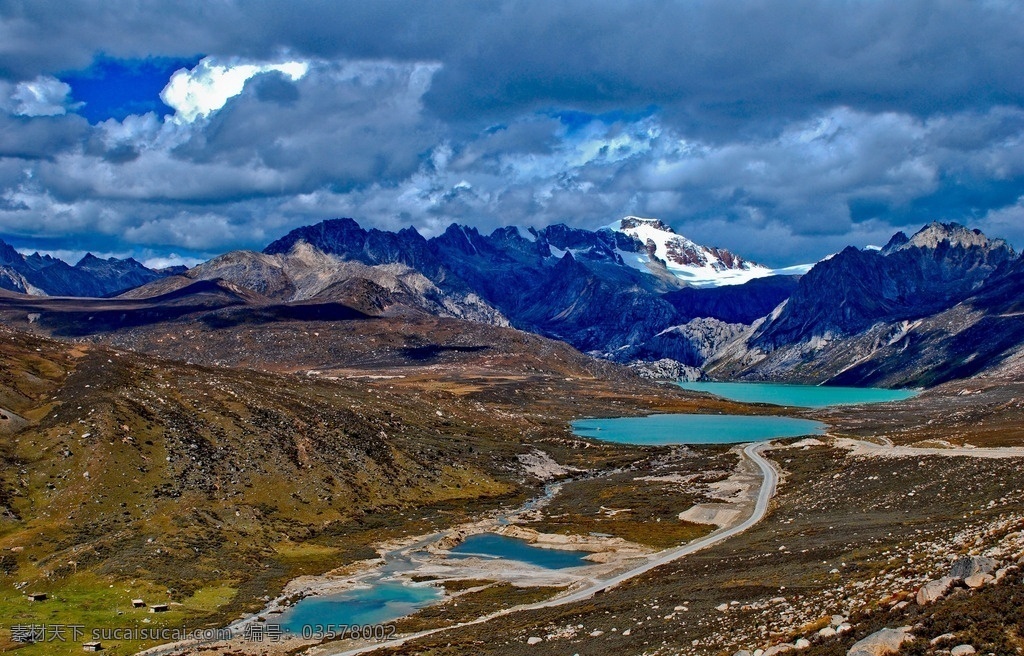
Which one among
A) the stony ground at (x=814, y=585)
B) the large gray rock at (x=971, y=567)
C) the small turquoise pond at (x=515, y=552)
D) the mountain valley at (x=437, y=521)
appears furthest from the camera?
the small turquoise pond at (x=515, y=552)

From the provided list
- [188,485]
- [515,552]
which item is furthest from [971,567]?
[188,485]

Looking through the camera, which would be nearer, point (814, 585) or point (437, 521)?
point (814, 585)

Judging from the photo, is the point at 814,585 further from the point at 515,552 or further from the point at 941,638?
the point at 515,552

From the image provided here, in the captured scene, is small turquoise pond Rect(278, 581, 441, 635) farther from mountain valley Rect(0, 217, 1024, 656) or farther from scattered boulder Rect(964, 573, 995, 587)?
scattered boulder Rect(964, 573, 995, 587)

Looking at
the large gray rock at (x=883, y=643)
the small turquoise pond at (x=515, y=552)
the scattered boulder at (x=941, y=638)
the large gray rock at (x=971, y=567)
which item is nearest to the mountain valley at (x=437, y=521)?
the scattered boulder at (x=941, y=638)

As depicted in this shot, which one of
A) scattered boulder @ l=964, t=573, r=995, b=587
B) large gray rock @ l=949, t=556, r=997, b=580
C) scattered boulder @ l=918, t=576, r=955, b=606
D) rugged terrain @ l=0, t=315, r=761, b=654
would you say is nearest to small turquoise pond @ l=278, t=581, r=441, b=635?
rugged terrain @ l=0, t=315, r=761, b=654

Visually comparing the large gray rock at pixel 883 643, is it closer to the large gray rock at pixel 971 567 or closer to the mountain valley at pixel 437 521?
the mountain valley at pixel 437 521
